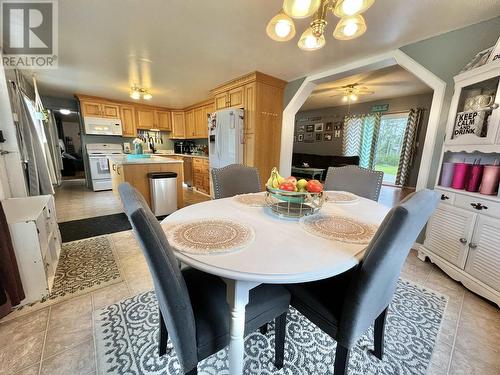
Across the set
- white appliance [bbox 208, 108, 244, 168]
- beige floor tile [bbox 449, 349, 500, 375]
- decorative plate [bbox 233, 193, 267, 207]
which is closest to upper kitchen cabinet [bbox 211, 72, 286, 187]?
white appliance [bbox 208, 108, 244, 168]

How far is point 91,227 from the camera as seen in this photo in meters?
2.79

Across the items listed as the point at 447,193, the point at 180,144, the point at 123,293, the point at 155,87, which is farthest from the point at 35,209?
the point at 180,144

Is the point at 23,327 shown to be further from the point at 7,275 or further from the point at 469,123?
the point at 469,123

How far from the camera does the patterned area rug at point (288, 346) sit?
1.06 m

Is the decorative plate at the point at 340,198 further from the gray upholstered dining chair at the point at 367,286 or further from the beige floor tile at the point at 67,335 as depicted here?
the beige floor tile at the point at 67,335

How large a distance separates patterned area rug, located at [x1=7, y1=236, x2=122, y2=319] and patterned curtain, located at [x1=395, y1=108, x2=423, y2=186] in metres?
6.69

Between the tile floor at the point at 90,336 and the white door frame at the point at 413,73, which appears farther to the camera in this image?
the white door frame at the point at 413,73

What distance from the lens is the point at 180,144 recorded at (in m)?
6.59

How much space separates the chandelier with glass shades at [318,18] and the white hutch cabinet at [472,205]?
1268mm

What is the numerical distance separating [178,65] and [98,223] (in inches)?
102

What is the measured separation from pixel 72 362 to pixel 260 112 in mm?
3314

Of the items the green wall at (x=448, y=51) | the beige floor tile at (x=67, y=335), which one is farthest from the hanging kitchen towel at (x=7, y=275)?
the green wall at (x=448, y=51)

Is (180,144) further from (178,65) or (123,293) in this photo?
(123,293)

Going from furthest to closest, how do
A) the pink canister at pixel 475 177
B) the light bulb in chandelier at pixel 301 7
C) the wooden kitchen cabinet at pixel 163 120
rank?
the wooden kitchen cabinet at pixel 163 120 < the pink canister at pixel 475 177 < the light bulb in chandelier at pixel 301 7
